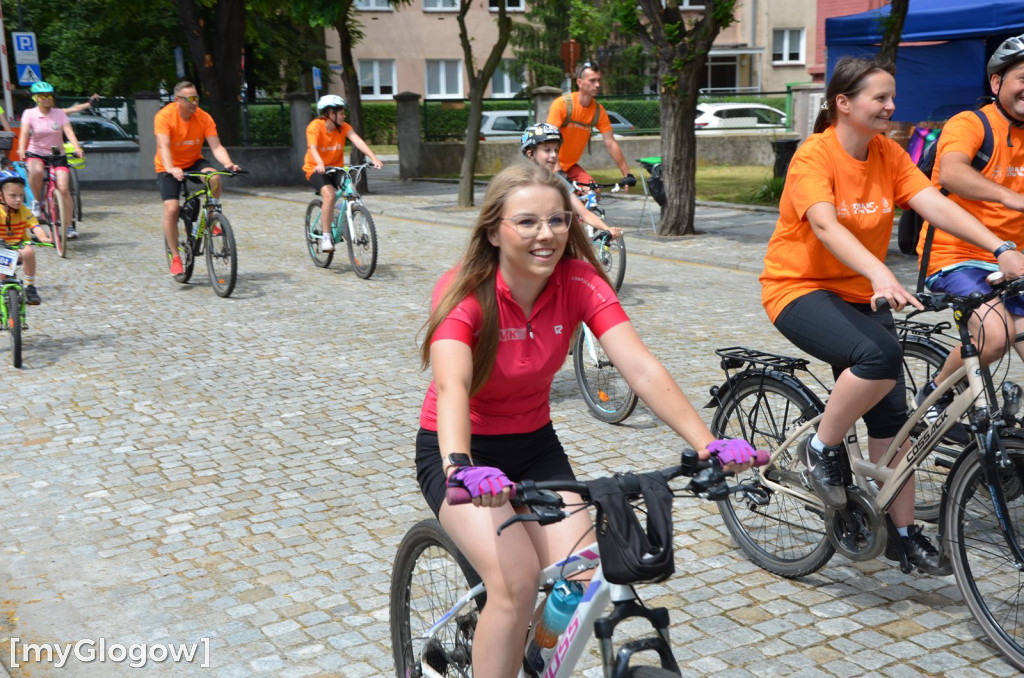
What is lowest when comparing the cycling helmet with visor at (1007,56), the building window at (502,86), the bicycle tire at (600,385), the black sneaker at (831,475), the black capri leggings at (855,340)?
the bicycle tire at (600,385)

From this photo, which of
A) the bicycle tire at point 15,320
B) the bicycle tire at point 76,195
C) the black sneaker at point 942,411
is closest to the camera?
the black sneaker at point 942,411

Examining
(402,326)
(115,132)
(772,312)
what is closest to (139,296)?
(402,326)

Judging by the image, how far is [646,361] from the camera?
9.94 feet

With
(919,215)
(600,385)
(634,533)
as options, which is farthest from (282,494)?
(634,533)

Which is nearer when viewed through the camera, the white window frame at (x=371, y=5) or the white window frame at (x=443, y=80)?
the white window frame at (x=371, y=5)

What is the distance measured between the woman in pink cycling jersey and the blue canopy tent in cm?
1033

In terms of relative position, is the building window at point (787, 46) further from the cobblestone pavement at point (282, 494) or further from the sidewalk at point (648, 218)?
the cobblestone pavement at point (282, 494)

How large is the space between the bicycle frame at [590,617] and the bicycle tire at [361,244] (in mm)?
9507

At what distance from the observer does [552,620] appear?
2.73 metres

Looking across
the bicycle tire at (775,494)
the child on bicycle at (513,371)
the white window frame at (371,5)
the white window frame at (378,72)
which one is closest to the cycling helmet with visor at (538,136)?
the bicycle tire at (775,494)

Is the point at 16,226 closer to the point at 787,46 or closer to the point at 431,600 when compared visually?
the point at 431,600

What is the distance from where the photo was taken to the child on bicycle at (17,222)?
8.83 meters

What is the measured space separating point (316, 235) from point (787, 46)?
44258mm

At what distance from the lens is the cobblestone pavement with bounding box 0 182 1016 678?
13.4 feet
